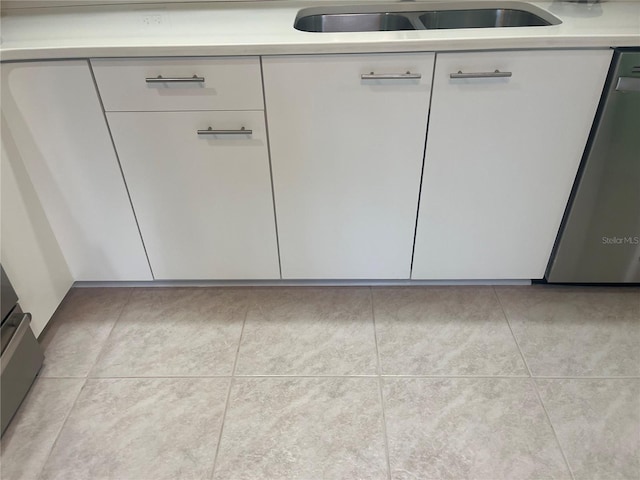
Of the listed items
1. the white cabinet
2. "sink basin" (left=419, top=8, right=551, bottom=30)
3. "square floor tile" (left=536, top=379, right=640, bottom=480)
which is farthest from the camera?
"sink basin" (left=419, top=8, right=551, bottom=30)

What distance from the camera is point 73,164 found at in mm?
1567

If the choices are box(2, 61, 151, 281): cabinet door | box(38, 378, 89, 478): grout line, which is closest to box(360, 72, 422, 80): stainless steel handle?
box(2, 61, 151, 281): cabinet door

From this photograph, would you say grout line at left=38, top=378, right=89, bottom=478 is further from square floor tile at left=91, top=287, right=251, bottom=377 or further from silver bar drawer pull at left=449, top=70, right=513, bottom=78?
silver bar drawer pull at left=449, top=70, right=513, bottom=78

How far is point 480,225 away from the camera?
5.49 feet

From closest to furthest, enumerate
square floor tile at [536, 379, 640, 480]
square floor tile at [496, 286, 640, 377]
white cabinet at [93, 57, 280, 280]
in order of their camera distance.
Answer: square floor tile at [536, 379, 640, 480]
white cabinet at [93, 57, 280, 280]
square floor tile at [496, 286, 640, 377]

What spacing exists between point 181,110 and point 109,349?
869 mm

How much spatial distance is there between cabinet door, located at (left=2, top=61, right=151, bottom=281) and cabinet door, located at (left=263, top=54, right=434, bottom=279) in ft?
1.80

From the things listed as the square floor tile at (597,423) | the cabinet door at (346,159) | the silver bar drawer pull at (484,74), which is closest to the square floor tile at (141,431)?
Result: the cabinet door at (346,159)

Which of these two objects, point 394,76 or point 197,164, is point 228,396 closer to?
point 197,164

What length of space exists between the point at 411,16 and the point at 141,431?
1688 mm

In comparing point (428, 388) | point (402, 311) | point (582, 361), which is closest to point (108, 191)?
point (402, 311)

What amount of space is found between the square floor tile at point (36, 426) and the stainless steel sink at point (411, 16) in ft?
4.90

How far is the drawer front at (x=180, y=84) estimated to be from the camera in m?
1.38

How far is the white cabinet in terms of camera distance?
1.40 m
